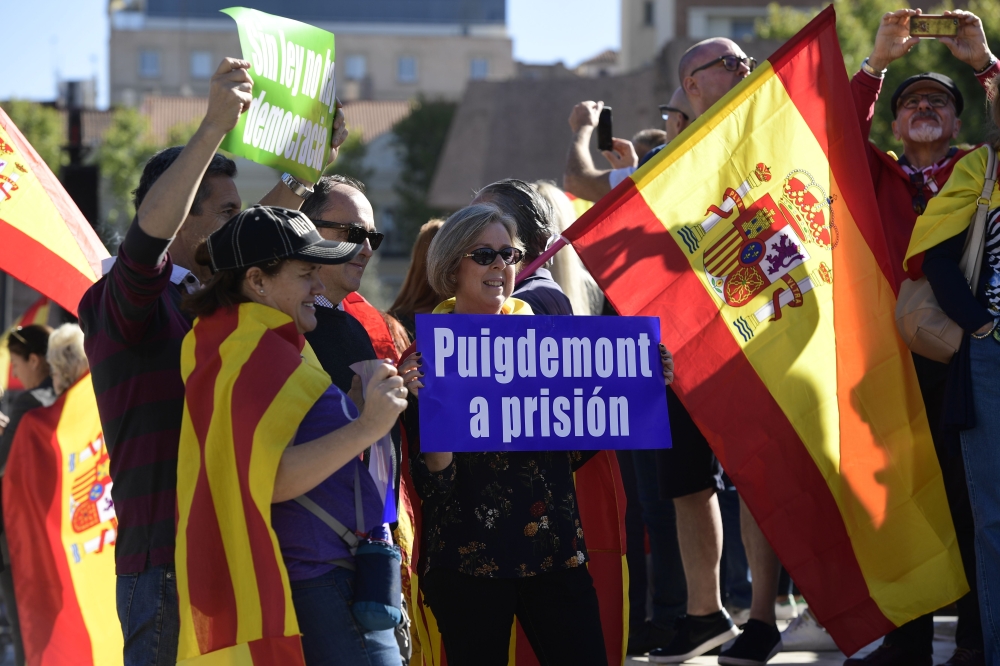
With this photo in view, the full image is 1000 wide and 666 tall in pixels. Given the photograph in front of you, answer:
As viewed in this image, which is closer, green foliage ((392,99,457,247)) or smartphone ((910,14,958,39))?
smartphone ((910,14,958,39))

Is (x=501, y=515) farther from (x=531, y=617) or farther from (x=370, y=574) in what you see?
(x=370, y=574)

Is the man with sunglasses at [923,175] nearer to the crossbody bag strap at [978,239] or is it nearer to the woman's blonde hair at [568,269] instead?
the crossbody bag strap at [978,239]

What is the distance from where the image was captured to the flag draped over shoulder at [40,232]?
4.34 meters

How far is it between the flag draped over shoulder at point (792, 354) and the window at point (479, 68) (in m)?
83.8

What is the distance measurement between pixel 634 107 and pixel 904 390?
1925 cm

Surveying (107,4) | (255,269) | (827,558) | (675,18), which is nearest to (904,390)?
(827,558)

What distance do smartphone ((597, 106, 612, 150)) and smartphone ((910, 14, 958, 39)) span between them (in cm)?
172

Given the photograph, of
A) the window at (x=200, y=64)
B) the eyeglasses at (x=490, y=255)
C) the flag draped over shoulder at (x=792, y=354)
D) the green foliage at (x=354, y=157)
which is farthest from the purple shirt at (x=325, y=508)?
the window at (x=200, y=64)

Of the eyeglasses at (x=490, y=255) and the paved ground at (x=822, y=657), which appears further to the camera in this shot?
the paved ground at (x=822, y=657)

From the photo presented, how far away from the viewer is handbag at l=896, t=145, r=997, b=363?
13.5 feet

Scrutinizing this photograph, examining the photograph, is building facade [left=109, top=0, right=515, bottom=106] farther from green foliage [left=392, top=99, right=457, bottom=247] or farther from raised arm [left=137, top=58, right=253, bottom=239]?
raised arm [left=137, top=58, right=253, bottom=239]

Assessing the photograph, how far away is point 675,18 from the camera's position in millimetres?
55219

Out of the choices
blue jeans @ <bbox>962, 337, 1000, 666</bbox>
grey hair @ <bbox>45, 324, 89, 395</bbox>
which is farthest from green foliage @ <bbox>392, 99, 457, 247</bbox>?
blue jeans @ <bbox>962, 337, 1000, 666</bbox>

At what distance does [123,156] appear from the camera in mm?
48156
